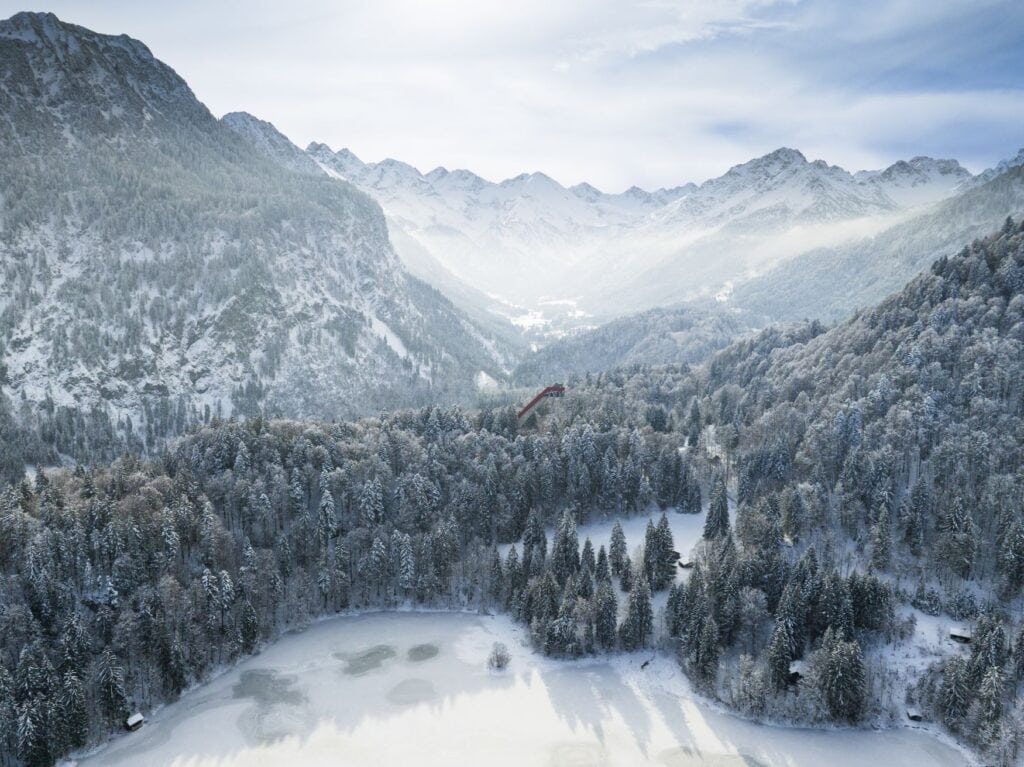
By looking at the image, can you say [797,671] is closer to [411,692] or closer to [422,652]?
[411,692]

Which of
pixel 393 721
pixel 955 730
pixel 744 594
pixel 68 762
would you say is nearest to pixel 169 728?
pixel 68 762

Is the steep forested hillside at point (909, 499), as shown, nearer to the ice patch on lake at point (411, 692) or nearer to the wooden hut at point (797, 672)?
the wooden hut at point (797, 672)

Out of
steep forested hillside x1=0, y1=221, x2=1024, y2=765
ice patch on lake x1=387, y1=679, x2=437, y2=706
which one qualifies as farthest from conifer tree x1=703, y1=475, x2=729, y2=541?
ice patch on lake x1=387, y1=679, x2=437, y2=706

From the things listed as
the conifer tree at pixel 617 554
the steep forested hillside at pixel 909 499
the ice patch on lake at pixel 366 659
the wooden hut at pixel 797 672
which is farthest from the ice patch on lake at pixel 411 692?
the wooden hut at pixel 797 672

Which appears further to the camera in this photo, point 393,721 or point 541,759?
point 393,721

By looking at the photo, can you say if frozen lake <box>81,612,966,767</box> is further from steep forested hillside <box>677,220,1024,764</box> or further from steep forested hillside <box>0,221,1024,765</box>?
steep forested hillside <box>677,220,1024,764</box>

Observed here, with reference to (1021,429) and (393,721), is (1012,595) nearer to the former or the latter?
(1021,429)

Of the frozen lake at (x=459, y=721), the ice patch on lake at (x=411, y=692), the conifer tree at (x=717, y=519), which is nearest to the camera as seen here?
the frozen lake at (x=459, y=721)
